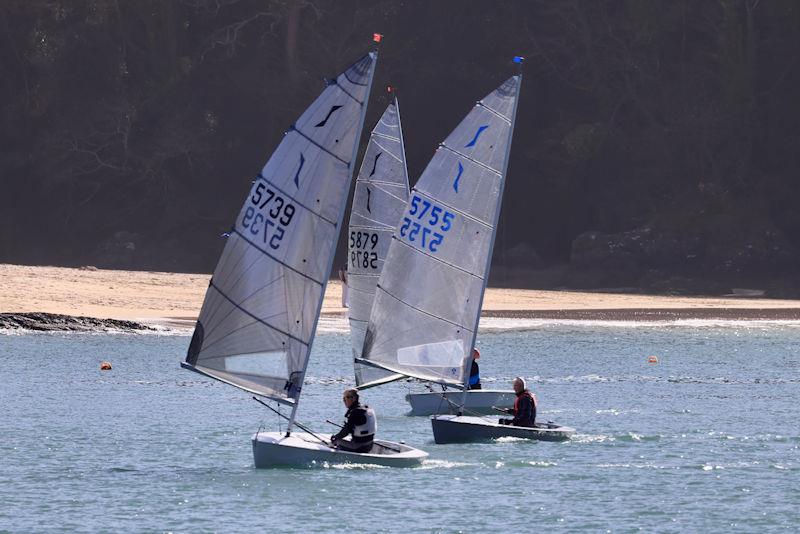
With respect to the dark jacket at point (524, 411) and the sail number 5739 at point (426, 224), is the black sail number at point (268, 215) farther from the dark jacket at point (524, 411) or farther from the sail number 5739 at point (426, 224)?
the dark jacket at point (524, 411)

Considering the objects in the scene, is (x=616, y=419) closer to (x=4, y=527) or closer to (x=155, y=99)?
(x=4, y=527)

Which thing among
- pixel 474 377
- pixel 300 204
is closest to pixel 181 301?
pixel 474 377

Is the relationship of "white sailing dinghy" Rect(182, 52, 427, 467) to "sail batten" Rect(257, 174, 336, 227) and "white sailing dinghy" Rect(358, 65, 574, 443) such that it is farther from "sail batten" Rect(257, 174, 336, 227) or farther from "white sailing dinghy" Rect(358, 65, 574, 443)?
"white sailing dinghy" Rect(358, 65, 574, 443)

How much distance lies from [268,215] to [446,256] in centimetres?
520

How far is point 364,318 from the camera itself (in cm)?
3331

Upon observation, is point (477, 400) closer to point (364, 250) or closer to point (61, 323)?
point (364, 250)

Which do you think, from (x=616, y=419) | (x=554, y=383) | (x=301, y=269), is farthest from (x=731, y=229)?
(x=301, y=269)

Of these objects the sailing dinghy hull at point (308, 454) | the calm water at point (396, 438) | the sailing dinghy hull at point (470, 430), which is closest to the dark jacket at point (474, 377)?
the calm water at point (396, 438)

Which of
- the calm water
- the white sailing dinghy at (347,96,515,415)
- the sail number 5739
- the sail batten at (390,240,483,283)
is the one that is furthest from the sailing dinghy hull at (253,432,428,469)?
the white sailing dinghy at (347,96,515,415)

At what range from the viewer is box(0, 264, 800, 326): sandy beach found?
174 feet

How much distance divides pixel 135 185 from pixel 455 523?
56465 mm

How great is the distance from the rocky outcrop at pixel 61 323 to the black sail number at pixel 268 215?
24.9 meters

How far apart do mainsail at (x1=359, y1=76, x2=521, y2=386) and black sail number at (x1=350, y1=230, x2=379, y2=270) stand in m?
4.36

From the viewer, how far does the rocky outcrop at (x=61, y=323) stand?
48125 mm
